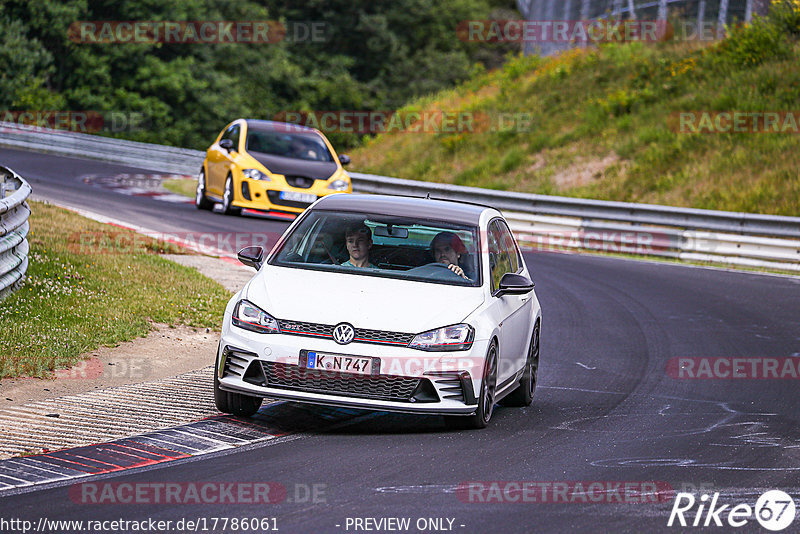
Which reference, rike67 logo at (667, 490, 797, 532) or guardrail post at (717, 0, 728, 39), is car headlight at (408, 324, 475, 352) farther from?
guardrail post at (717, 0, 728, 39)

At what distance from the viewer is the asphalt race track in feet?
20.1

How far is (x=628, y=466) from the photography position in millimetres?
7562

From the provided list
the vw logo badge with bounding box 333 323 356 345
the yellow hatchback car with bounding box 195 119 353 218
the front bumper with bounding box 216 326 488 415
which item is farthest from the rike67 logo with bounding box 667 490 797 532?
the yellow hatchback car with bounding box 195 119 353 218

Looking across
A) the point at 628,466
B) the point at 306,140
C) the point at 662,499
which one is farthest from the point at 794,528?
the point at 306,140

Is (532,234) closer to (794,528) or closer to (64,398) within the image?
(64,398)

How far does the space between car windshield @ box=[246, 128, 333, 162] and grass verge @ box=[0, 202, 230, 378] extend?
5.48m

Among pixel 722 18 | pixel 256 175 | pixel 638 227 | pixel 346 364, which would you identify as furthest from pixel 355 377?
pixel 722 18

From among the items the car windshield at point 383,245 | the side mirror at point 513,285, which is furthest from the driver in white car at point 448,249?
the side mirror at point 513,285

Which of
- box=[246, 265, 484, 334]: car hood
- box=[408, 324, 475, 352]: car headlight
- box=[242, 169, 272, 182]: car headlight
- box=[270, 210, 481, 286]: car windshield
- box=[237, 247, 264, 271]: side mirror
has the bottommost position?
box=[242, 169, 272, 182]: car headlight

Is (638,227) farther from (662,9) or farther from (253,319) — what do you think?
(253,319)

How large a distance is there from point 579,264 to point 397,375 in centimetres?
1327

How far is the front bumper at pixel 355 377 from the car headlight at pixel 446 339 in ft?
0.14

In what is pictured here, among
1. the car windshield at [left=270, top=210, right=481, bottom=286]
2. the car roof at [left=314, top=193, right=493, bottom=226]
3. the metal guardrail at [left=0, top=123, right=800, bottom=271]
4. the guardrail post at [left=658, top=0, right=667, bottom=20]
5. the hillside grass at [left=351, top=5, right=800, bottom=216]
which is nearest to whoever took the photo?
the car windshield at [left=270, top=210, right=481, bottom=286]

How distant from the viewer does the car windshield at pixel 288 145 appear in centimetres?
2268
